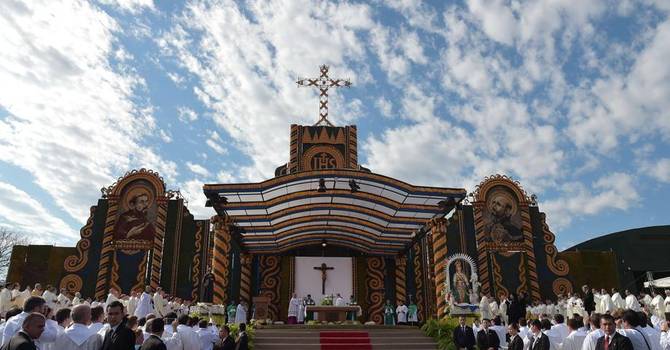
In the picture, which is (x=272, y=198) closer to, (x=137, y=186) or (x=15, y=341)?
(x=137, y=186)

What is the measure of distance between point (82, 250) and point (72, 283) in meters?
1.72

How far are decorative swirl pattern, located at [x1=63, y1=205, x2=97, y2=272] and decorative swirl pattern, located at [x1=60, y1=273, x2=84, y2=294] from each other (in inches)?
13.9

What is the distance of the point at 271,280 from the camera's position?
27.3 m

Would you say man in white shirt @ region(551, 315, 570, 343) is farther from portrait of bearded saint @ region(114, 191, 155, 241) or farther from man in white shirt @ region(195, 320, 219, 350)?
portrait of bearded saint @ region(114, 191, 155, 241)

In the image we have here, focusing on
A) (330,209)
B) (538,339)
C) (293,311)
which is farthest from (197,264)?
(538,339)

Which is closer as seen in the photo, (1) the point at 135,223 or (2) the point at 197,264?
(2) the point at 197,264

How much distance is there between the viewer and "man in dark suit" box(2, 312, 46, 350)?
15.0 feet

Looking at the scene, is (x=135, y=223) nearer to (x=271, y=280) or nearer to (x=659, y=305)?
(x=271, y=280)

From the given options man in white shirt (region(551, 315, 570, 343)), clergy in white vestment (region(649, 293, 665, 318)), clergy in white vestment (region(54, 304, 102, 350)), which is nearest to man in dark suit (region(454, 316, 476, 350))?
man in white shirt (region(551, 315, 570, 343))

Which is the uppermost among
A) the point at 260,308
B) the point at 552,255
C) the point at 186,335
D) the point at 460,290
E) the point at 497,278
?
the point at 552,255

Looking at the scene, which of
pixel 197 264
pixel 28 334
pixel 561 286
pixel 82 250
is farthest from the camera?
pixel 561 286

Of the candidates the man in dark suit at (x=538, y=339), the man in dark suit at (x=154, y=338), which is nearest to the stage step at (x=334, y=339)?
the man in dark suit at (x=538, y=339)

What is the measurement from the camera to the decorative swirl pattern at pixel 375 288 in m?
27.0

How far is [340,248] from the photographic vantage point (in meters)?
28.1
